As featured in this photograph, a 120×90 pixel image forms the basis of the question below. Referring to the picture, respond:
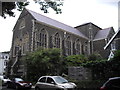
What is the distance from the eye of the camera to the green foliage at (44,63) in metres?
24.2

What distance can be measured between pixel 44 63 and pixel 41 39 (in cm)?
1228

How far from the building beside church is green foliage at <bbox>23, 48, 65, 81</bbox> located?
7583 millimetres

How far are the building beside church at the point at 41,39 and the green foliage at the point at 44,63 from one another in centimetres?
758

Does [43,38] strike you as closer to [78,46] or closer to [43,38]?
[43,38]

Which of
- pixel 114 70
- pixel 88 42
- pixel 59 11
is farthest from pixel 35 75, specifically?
pixel 88 42

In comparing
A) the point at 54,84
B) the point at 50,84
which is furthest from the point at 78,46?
the point at 54,84

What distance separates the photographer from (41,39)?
35.4m

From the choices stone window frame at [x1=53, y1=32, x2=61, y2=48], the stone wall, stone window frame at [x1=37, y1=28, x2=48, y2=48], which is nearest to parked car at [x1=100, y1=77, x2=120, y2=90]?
the stone wall

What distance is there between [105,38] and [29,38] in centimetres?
2301

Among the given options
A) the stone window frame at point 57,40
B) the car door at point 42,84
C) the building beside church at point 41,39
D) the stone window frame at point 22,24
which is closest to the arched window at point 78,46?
the building beside church at point 41,39

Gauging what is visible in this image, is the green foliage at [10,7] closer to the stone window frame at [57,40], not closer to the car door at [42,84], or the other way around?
the car door at [42,84]

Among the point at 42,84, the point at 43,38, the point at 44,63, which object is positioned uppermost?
the point at 43,38

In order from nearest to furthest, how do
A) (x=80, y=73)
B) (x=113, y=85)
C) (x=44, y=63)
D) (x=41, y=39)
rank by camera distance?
(x=113, y=85), (x=80, y=73), (x=44, y=63), (x=41, y=39)

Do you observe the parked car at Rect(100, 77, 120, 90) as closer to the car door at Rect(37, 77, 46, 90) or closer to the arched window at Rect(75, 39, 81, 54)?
the car door at Rect(37, 77, 46, 90)
